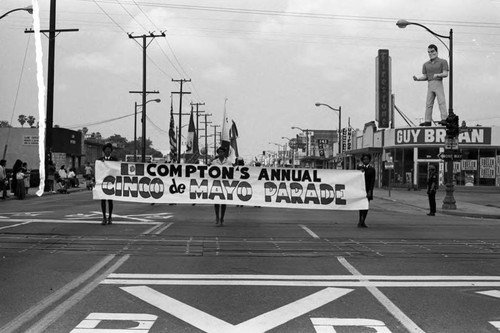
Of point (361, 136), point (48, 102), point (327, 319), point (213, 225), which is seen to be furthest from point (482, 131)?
point (327, 319)

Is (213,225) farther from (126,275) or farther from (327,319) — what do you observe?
(327,319)

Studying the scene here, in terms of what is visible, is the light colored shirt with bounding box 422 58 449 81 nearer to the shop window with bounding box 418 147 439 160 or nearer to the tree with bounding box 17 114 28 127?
the shop window with bounding box 418 147 439 160

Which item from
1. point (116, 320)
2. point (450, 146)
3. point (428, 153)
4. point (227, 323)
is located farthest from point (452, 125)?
point (428, 153)

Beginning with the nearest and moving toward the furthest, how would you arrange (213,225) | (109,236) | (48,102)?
1. (109,236)
2. (213,225)
3. (48,102)


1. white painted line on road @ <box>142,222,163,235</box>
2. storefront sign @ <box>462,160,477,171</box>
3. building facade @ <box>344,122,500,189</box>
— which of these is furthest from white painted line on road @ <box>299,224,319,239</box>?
storefront sign @ <box>462,160,477,171</box>

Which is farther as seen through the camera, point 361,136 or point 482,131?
point 361,136

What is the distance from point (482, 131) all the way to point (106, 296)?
136ft

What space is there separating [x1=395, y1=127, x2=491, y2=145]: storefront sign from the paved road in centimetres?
3177

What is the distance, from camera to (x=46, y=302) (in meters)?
5.85

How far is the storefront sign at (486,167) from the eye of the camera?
42844 millimetres

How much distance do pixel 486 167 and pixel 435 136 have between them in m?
4.73

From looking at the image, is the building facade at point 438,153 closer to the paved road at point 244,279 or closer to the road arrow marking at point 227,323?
the paved road at point 244,279

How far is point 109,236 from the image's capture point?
11.0 meters

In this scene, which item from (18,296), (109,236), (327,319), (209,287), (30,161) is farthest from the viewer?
(30,161)
